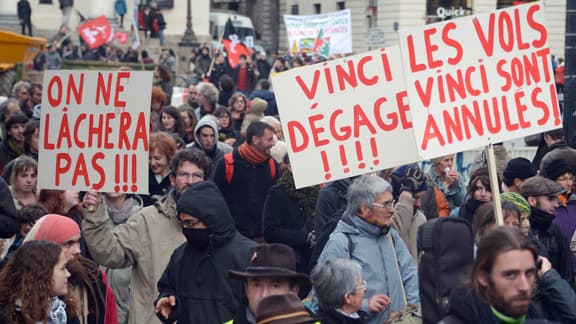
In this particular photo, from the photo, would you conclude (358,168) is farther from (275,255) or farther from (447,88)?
(275,255)

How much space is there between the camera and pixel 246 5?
69562 millimetres

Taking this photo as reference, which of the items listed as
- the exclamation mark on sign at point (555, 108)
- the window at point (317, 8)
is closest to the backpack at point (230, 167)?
the exclamation mark on sign at point (555, 108)

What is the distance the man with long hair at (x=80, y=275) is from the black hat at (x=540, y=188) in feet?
7.91

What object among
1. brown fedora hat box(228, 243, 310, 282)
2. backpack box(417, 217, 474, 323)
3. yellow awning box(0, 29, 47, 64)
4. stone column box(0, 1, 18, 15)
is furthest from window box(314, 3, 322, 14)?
backpack box(417, 217, 474, 323)

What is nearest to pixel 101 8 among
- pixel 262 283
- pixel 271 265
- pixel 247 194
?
pixel 247 194

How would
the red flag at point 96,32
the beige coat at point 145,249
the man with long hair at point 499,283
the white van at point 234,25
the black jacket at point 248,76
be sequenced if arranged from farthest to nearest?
the white van at point 234,25, the red flag at point 96,32, the black jacket at point 248,76, the beige coat at point 145,249, the man with long hair at point 499,283

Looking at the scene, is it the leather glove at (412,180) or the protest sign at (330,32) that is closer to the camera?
the leather glove at (412,180)

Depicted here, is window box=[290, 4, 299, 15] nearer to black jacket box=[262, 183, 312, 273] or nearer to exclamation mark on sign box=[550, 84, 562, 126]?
black jacket box=[262, 183, 312, 273]

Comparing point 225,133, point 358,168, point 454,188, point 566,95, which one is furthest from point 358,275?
point 225,133

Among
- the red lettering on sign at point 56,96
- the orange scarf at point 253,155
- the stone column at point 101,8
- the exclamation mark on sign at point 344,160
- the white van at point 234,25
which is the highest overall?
the red lettering on sign at point 56,96

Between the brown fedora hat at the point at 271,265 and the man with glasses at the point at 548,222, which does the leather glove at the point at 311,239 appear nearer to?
the man with glasses at the point at 548,222

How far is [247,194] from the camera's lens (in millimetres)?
9164

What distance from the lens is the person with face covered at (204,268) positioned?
20.3ft

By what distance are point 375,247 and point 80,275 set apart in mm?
1451
